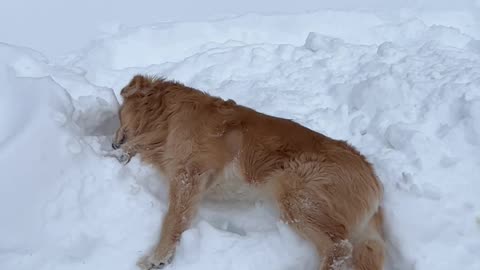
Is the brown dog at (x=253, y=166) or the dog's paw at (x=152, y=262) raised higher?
the brown dog at (x=253, y=166)

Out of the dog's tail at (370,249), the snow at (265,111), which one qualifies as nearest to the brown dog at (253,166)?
the dog's tail at (370,249)

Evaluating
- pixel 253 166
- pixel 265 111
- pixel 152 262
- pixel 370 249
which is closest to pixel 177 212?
pixel 152 262

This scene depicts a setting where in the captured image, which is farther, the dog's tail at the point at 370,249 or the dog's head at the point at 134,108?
the dog's head at the point at 134,108

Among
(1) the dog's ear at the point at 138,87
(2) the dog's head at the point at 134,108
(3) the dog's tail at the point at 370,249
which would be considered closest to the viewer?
(3) the dog's tail at the point at 370,249

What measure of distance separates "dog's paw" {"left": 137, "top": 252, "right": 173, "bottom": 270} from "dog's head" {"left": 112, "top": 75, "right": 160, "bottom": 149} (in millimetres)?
1223

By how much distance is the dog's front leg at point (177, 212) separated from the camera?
405cm

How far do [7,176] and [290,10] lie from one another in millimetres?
5216

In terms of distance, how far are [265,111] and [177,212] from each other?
162 cm

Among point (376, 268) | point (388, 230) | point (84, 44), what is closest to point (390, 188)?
point (388, 230)

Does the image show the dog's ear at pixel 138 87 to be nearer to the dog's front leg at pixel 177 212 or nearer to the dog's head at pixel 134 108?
→ the dog's head at pixel 134 108

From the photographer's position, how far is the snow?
4.02 metres

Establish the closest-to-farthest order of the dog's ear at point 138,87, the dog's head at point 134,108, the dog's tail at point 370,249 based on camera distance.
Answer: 1. the dog's tail at point 370,249
2. the dog's head at point 134,108
3. the dog's ear at point 138,87

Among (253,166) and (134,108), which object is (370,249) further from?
(134,108)

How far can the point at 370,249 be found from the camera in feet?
13.2
